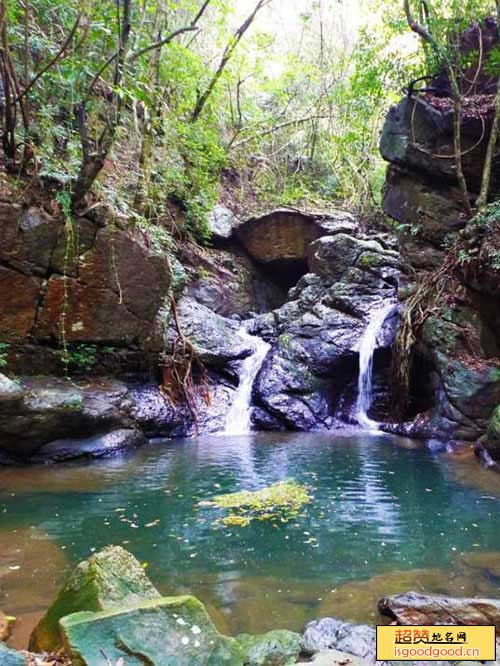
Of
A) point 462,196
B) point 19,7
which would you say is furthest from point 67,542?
point 462,196

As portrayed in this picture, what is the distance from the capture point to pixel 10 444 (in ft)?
24.2

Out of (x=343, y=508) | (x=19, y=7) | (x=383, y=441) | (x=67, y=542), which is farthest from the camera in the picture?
(x=383, y=441)

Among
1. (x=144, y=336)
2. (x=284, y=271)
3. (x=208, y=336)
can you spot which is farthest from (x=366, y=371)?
(x=284, y=271)

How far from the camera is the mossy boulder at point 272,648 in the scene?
265 cm

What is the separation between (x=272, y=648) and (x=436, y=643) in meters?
0.91

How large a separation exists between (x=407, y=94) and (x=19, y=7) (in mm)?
8173

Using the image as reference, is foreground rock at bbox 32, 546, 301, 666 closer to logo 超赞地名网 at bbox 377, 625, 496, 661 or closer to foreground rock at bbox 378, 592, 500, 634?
logo 超赞地名网 at bbox 377, 625, 496, 661

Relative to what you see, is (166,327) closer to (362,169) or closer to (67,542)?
(67,542)

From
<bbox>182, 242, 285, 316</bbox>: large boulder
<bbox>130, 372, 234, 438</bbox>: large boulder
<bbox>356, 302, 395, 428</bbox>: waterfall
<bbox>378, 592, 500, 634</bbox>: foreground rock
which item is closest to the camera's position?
<bbox>378, 592, 500, 634</bbox>: foreground rock

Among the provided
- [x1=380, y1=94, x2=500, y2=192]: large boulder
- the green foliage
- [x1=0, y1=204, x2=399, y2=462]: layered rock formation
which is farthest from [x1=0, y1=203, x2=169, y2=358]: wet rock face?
[x1=380, y1=94, x2=500, y2=192]: large boulder

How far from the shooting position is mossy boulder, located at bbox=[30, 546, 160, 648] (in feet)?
8.57

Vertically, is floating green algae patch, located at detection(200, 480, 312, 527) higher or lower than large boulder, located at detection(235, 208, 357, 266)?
lower

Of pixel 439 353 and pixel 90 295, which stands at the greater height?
pixel 90 295

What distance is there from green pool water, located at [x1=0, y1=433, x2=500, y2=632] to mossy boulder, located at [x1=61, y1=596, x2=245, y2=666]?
965mm
